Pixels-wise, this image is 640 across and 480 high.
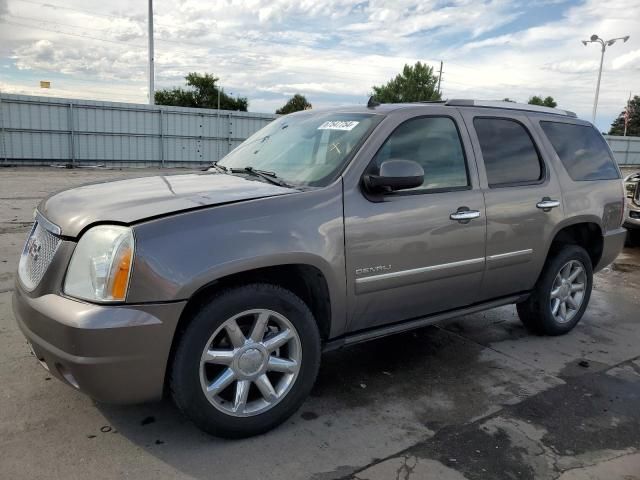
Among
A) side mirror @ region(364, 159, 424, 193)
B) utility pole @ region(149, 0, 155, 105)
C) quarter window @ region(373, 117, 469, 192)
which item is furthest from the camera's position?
utility pole @ region(149, 0, 155, 105)

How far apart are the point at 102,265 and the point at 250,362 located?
2.89 feet

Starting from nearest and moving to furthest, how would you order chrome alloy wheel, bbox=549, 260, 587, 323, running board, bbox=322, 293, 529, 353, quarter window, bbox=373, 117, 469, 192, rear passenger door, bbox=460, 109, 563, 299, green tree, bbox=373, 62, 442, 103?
1. running board, bbox=322, 293, 529, 353
2. quarter window, bbox=373, 117, 469, 192
3. rear passenger door, bbox=460, 109, 563, 299
4. chrome alloy wheel, bbox=549, 260, 587, 323
5. green tree, bbox=373, 62, 442, 103

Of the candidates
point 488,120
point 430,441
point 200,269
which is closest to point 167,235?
point 200,269

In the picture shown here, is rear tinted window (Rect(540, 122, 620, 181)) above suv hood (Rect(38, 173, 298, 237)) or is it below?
above

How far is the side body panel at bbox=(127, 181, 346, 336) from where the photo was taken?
254 centimetres

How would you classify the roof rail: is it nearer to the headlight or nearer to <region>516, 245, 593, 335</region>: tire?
<region>516, 245, 593, 335</region>: tire

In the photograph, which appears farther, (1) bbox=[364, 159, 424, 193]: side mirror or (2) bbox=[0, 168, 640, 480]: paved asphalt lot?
(1) bbox=[364, 159, 424, 193]: side mirror

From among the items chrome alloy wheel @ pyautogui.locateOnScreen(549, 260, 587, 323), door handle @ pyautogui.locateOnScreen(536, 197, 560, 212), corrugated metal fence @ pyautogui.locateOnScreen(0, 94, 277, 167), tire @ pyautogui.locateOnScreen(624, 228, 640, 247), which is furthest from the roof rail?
corrugated metal fence @ pyautogui.locateOnScreen(0, 94, 277, 167)

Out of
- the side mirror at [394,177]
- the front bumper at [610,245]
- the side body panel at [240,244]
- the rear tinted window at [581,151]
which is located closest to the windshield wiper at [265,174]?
the side body panel at [240,244]

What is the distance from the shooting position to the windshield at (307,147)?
3.36m

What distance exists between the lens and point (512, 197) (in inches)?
158

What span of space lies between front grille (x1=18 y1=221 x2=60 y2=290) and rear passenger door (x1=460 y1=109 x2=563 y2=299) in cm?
272

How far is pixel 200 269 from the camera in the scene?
2.60m

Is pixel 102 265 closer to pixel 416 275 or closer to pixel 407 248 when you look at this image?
pixel 407 248
